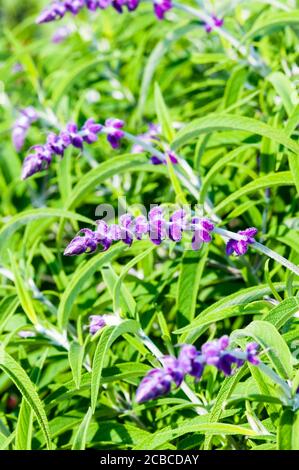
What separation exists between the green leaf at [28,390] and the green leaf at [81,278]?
0.22 metres

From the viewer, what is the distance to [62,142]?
5.41 ft

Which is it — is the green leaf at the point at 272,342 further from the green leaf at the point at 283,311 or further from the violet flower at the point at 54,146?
the violet flower at the point at 54,146

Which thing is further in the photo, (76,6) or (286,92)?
(76,6)

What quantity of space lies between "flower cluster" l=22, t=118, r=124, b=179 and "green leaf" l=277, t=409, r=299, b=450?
801mm

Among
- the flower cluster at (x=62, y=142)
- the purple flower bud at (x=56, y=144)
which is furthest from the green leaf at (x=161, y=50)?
the purple flower bud at (x=56, y=144)

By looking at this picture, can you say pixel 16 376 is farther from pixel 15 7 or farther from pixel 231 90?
pixel 15 7

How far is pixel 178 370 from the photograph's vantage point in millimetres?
1043

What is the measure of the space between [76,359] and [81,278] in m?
0.21

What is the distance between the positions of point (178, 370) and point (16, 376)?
595mm

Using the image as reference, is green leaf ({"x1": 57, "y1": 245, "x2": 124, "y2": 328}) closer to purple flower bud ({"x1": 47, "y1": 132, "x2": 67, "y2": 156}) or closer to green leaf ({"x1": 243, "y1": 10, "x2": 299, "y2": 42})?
purple flower bud ({"x1": 47, "y1": 132, "x2": 67, "y2": 156})

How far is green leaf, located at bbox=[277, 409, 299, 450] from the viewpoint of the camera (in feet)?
3.94

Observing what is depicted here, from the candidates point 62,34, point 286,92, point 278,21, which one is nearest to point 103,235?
point 286,92

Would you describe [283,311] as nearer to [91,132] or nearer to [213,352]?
[213,352]

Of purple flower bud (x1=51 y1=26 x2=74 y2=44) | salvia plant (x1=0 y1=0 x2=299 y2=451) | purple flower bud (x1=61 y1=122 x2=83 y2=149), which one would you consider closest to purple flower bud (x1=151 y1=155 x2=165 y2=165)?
salvia plant (x1=0 y1=0 x2=299 y2=451)
